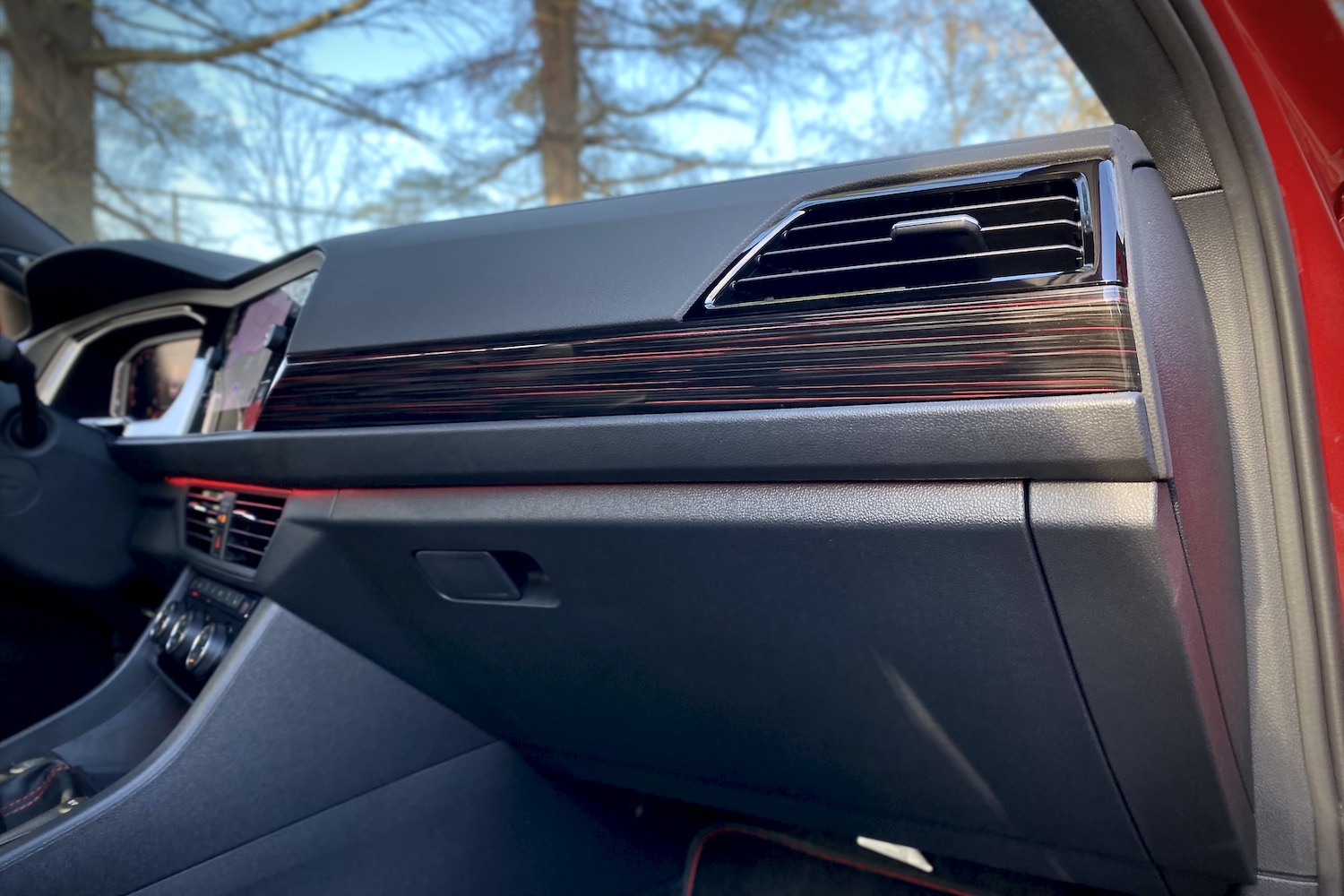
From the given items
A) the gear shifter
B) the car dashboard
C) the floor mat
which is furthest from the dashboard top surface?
the floor mat

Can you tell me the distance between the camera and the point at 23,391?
1.92 meters

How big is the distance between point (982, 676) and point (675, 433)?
45 centimetres

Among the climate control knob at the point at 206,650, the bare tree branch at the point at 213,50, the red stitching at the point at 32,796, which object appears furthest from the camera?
the bare tree branch at the point at 213,50

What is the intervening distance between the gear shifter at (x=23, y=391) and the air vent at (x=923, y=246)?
5.06 ft

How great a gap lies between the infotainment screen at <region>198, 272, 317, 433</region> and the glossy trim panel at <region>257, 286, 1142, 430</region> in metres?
0.25

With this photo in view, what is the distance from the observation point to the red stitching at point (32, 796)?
5.07 ft

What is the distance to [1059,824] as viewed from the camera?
120 centimetres

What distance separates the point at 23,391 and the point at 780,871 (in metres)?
1.88

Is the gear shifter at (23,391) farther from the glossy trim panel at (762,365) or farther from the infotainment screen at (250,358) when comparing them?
the glossy trim panel at (762,365)

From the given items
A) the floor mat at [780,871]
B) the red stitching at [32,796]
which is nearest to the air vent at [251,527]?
the red stitching at [32,796]

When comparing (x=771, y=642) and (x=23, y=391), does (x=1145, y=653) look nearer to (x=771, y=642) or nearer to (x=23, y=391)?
(x=771, y=642)

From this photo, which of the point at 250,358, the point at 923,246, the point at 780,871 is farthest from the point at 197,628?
the point at 923,246

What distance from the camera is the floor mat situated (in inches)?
70.6

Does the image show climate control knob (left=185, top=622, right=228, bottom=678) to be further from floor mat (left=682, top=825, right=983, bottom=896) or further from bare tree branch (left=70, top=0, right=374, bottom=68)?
bare tree branch (left=70, top=0, right=374, bottom=68)
